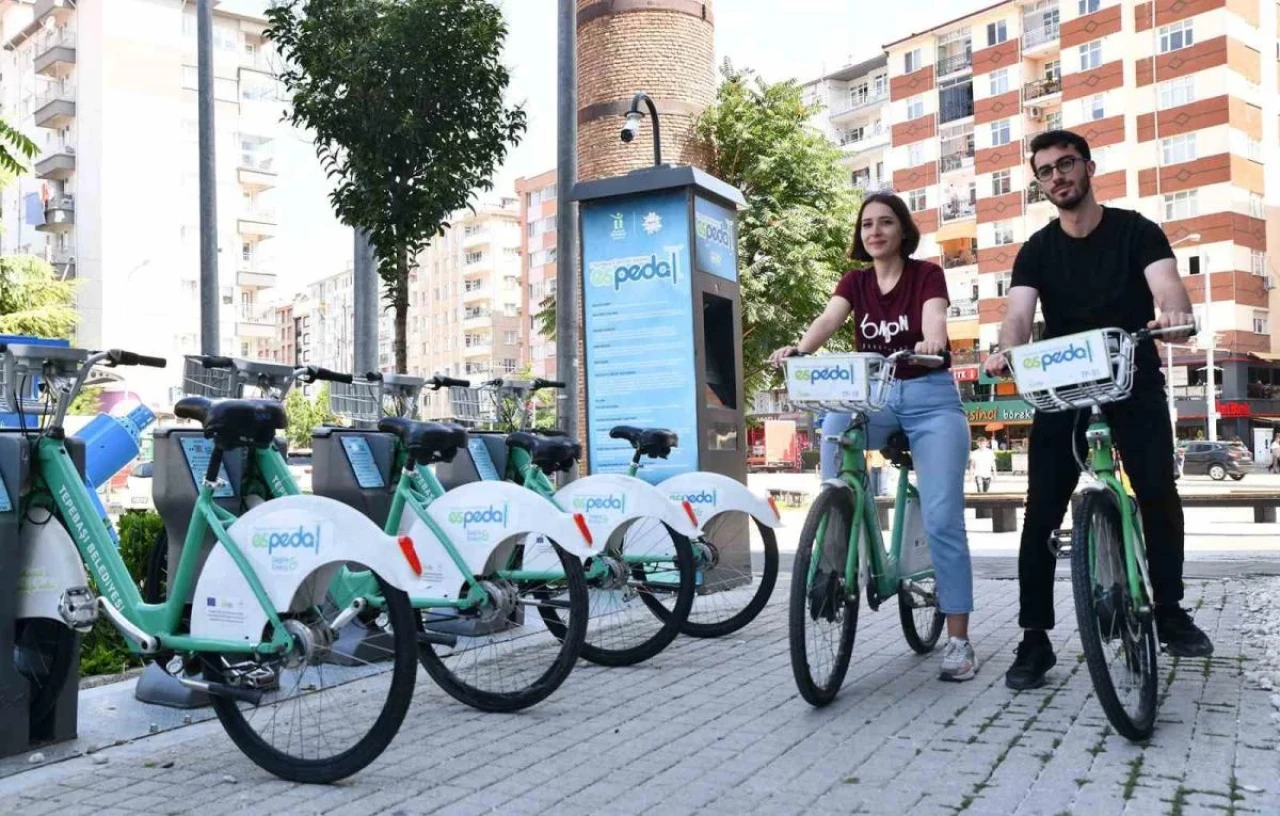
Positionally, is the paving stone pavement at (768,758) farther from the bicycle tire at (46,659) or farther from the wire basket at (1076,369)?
the wire basket at (1076,369)

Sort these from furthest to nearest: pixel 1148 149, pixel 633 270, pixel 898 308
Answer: pixel 1148 149 < pixel 633 270 < pixel 898 308

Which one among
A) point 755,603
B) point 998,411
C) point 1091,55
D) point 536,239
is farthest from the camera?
point 536,239

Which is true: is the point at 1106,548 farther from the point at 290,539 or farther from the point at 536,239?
the point at 536,239

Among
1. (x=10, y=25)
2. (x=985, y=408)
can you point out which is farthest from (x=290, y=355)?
(x=985, y=408)

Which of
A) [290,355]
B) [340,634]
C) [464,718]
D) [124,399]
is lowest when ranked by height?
[464,718]

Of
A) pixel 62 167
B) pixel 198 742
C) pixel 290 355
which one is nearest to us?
pixel 198 742

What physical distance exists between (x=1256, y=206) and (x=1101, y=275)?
55.2 metres

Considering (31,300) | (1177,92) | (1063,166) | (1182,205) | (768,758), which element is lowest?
(768,758)

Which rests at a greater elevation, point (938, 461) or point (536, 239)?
point (536, 239)

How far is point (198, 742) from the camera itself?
4.48m

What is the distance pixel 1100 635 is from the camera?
13.1ft

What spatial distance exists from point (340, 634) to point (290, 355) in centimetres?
17486

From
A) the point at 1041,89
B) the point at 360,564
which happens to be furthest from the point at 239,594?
the point at 1041,89

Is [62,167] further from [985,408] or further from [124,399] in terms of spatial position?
[124,399]
